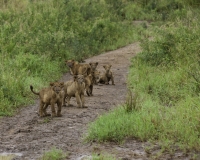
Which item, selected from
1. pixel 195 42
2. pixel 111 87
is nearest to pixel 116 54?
pixel 111 87

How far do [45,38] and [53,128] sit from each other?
26.4 feet

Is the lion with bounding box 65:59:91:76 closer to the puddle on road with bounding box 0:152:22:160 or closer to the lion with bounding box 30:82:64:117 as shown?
the lion with bounding box 30:82:64:117

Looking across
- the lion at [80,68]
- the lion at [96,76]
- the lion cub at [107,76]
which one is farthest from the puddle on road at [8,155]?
the lion cub at [107,76]

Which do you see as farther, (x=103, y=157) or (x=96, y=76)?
(x=96, y=76)

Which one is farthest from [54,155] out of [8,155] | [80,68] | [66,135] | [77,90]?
[80,68]

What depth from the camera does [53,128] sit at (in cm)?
916

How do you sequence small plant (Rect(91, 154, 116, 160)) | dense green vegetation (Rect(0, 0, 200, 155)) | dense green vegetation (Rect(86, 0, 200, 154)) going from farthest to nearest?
dense green vegetation (Rect(0, 0, 200, 155)) < dense green vegetation (Rect(86, 0, 200, 154)) < small plant (Rect(91, 154, 116, 160))

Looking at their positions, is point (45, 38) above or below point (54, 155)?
above

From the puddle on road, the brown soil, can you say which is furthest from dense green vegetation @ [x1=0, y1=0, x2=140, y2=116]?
the puddle on road

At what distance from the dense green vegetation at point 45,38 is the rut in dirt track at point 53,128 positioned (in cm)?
92

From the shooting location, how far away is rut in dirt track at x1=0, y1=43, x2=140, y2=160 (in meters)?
7.77

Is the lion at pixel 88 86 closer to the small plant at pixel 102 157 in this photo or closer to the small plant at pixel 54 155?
the small plant at pixel 54 155

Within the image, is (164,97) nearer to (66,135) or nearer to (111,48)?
(66,135)

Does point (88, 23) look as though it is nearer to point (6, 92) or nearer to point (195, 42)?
point (195, 42)
